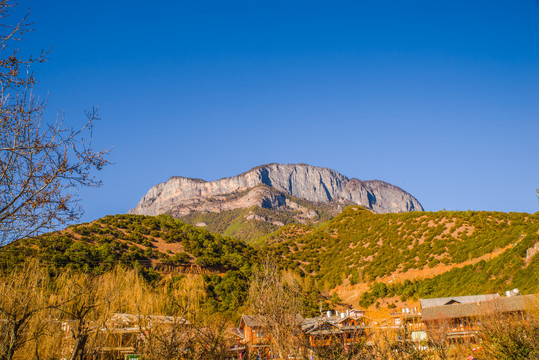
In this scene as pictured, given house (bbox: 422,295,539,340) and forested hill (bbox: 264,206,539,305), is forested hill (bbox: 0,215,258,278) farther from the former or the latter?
house (bbox: 422,295,539,340)

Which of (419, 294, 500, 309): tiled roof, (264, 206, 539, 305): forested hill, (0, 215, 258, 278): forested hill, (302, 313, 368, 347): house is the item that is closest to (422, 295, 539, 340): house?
A: (419, 294, 500, 309): tiled roof

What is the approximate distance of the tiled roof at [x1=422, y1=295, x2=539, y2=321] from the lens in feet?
81.4

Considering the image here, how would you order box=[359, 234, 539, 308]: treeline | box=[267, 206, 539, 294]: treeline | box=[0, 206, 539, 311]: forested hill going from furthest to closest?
box=[267, 206, 539, 294]: treeline
box=[0, 206, 539, 311]: forested hill
box=[359, 234, 539, 308]: treeline

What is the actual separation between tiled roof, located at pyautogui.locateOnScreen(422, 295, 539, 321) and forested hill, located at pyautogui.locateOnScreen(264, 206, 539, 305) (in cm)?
645

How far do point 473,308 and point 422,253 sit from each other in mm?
22423

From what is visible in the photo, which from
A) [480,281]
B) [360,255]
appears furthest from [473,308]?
[360,255]

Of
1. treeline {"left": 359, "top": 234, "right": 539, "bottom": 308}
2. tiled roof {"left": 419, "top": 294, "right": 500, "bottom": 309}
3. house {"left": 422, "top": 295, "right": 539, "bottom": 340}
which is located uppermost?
treeline {"left": 359, "top": 234, "right": 539, "bottom": 308}

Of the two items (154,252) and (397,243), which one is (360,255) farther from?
(154,252)

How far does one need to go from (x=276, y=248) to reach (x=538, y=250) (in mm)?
44566

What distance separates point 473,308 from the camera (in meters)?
28.3

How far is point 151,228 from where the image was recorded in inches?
2354

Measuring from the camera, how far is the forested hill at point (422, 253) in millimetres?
36125

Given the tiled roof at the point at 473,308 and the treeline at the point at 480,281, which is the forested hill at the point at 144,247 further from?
the tiled roof at the point at 473,308

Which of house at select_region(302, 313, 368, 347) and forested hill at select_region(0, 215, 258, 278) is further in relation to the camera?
forested hill at select_region(0, 215, 258, 278)
